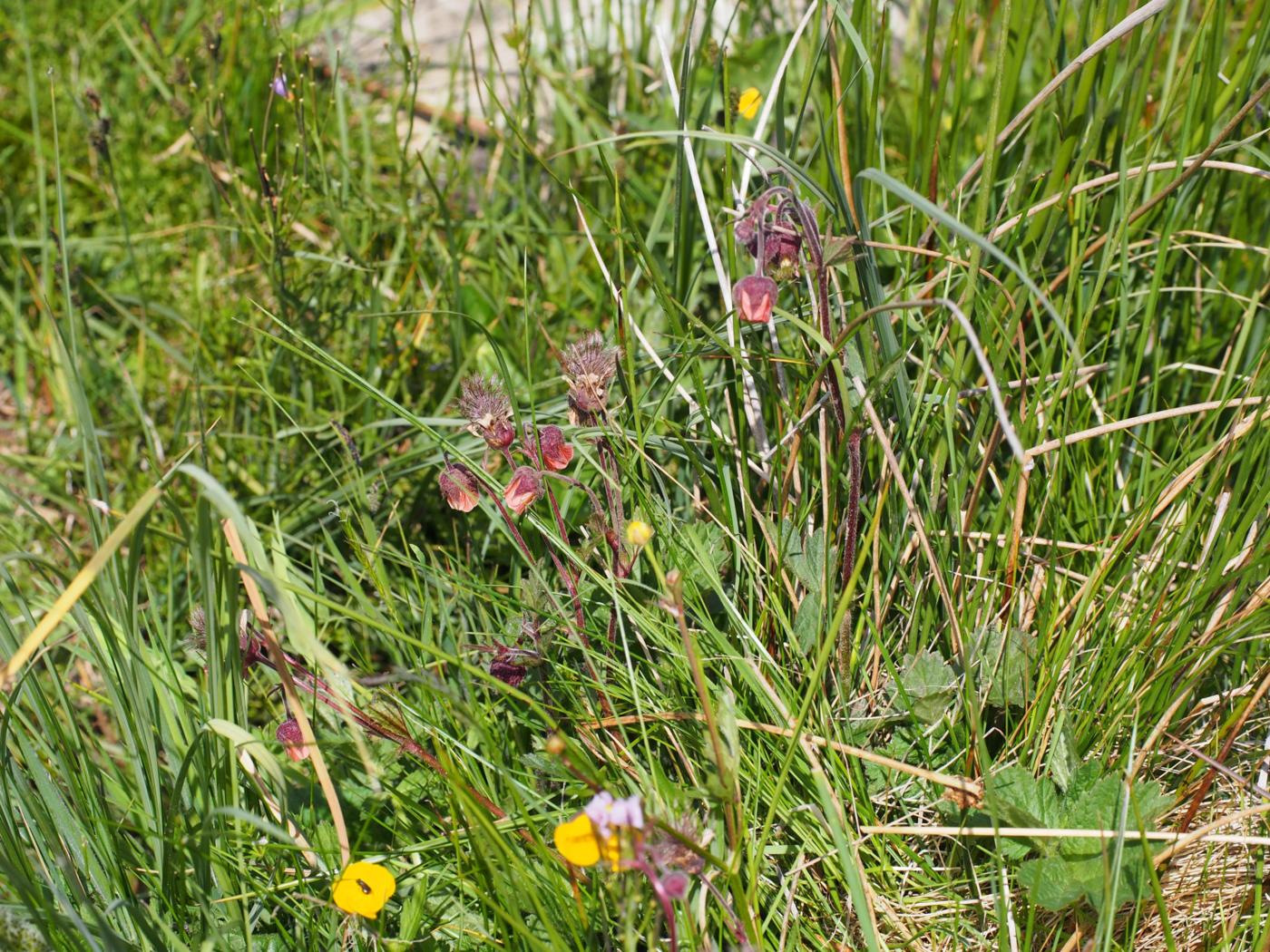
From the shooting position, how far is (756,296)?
4.33 feet

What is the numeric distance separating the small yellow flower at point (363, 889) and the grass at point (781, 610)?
0.25ft

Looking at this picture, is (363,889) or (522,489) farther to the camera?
(522,489)

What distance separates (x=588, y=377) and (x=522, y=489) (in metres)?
0.17

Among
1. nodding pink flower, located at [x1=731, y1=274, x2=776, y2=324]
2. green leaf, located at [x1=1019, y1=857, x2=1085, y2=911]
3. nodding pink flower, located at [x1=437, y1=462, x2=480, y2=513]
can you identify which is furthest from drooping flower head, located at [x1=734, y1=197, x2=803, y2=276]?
green leaf, located at [x1=1019, y1=857, x2=1085, y2=911]

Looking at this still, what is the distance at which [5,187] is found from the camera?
2.85 meters

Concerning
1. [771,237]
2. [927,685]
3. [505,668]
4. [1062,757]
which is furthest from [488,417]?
[1062,757]

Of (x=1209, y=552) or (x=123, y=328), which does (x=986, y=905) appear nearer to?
(x=1209, y=552)

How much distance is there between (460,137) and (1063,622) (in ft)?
6.85

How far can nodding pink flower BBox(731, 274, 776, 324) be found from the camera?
4.33 ft

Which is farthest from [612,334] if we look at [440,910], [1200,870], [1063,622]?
[1200,870]

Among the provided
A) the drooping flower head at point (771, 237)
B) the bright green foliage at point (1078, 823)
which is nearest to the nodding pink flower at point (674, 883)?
the bright green foliage at point (1078, 823)

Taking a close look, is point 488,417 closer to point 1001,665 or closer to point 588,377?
point 588,377

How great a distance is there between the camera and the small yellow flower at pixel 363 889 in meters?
1.23

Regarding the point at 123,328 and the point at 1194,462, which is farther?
the point at 123,328
